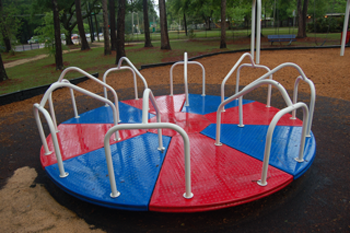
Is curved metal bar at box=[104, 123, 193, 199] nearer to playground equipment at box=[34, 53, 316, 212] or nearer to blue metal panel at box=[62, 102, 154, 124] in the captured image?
playground equipment at box=[34, 53, 316, 212]

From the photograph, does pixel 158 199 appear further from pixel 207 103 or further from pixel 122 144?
pixel 207 103

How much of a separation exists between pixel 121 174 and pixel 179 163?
70 centimetres

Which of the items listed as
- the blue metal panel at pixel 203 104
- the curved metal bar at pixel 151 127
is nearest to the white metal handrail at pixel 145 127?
the curved metal bar at pixel 151 127

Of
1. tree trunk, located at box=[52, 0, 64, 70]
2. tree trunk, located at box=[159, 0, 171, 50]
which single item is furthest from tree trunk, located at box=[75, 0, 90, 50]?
tree trunk, located at box=[52, 0, 64, 70]

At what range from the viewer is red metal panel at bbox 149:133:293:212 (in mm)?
2268

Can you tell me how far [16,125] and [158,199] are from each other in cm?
405

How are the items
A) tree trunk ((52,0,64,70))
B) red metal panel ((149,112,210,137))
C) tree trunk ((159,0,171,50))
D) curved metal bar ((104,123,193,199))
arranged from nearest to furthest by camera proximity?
curved metal bar ((104,123,193,199))
red metal panel ((149,112,210,137))
tree trunk ((52,0,64,70))
tree trunk ((159,0,171,50))

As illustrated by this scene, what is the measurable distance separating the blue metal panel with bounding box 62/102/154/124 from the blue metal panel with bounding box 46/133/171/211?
3.53 feet

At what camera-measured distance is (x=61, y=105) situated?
603cm

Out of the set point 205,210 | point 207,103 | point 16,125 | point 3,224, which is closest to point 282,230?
point 205,210

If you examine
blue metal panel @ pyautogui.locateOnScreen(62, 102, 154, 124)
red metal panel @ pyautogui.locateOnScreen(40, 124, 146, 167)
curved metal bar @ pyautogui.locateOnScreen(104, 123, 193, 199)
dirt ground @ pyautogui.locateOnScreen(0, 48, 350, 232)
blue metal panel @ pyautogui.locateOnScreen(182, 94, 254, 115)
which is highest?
curved metal bar @ pyautogui.locateOnScreen(104, 123, 193, 199)

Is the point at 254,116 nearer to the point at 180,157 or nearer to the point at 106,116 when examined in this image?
the point at 180,157

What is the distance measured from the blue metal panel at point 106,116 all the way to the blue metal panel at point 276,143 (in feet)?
4.97

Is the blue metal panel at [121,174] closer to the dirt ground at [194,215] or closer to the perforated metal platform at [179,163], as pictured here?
the perforated metal platform at [179,163]
